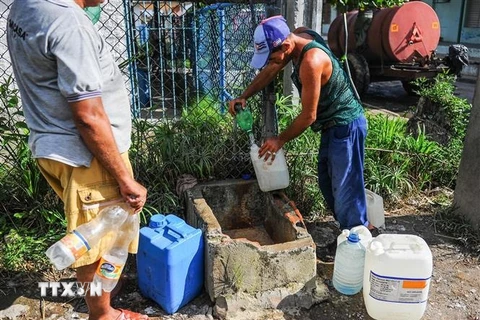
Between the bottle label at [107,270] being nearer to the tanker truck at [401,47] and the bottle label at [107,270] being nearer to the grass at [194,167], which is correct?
the grass at [194,167]

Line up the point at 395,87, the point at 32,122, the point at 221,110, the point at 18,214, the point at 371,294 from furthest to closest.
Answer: the point at 395,87 < the point at 221,110 < the point at 18,214 < the point at 371,294 < the point at 32,122

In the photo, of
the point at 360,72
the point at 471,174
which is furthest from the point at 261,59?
the point at 360,72

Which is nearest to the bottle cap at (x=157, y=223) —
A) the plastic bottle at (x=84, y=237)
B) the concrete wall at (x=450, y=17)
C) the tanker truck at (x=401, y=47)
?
the plastic bottle at (x=84, y=237)

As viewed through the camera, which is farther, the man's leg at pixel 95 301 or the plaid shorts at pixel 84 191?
the man's leg at pixel 95 301

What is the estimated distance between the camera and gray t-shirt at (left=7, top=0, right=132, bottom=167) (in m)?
1.78

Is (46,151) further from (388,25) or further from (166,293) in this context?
(388,25)

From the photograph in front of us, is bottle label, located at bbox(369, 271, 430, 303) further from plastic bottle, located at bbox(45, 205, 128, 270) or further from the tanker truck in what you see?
the tanker truck

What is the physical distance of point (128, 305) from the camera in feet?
9.04

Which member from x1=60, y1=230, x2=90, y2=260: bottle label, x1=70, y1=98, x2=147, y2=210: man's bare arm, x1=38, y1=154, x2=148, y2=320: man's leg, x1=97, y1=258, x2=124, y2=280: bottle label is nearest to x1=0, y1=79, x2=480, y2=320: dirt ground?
x1=97, y1=258, x2=124, y2=280: bottle label

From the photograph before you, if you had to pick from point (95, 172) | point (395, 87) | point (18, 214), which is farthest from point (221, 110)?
point (395, 87)

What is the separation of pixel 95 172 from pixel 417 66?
7500 mm

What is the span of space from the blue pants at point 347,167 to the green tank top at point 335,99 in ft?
0.18

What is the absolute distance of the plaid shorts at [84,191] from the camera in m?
2.04

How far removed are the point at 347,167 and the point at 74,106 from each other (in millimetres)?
1872
